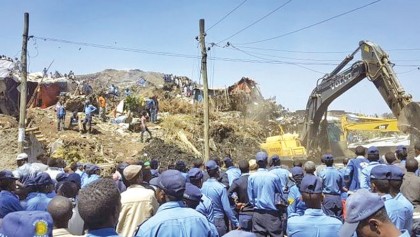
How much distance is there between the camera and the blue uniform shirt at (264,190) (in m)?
7.17

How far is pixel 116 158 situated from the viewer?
21.8 metres

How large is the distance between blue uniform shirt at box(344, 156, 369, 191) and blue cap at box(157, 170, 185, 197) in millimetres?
6199

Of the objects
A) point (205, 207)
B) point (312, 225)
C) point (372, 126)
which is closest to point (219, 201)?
point (205, 207)

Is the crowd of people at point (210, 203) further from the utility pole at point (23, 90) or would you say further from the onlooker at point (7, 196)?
the utility pole at point (23, 90)

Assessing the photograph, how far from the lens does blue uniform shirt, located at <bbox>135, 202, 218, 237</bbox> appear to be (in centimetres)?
366

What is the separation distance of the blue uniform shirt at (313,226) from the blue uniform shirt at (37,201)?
300 cm

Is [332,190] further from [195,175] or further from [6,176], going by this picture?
[6,176]

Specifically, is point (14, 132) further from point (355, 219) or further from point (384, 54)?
point (355, 219)

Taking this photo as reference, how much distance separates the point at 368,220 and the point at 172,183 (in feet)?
6.19

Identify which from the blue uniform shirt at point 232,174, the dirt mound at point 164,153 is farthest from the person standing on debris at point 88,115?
the blue uniform shirt at point 232,174

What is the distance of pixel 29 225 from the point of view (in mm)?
3248

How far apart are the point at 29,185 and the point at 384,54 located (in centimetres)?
1309

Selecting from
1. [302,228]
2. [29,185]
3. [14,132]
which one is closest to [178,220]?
[302,228]

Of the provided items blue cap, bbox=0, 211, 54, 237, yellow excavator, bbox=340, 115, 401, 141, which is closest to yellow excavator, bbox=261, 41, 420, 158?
yellow excavator, bbox=340, 115, 401, 141
